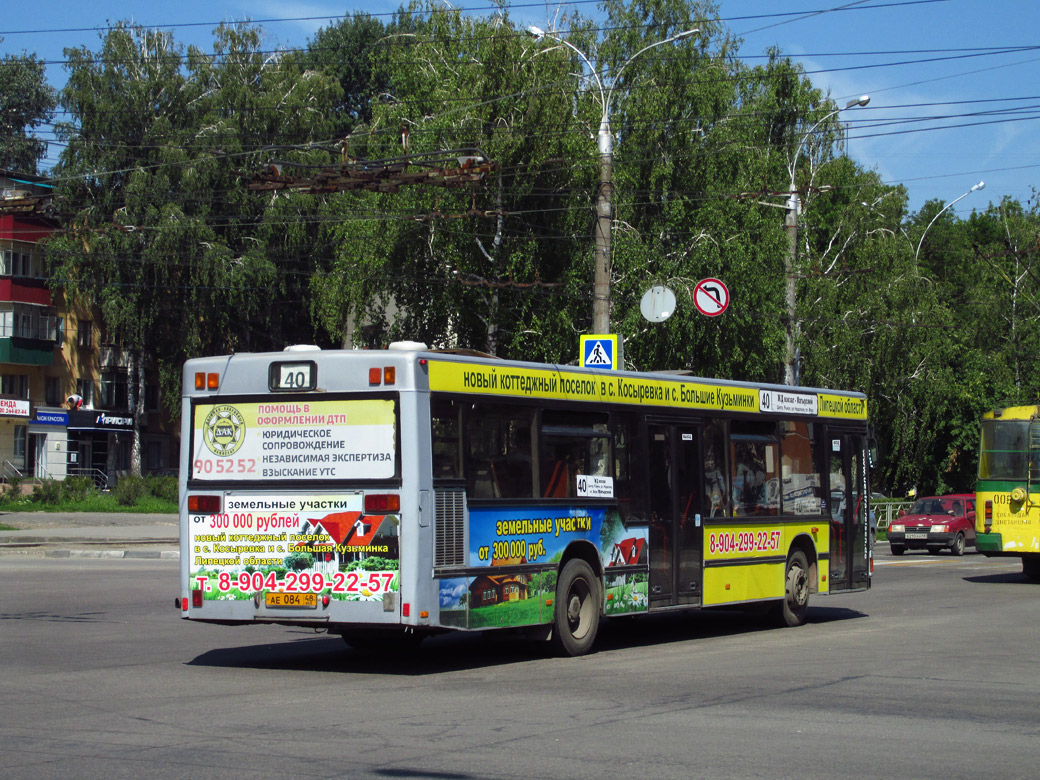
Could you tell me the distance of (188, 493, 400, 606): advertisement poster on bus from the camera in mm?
10867

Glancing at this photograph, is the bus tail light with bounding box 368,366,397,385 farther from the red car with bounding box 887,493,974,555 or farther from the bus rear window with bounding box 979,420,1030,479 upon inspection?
the red car with bounding box 887,493,974,555

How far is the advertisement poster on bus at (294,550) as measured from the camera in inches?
428

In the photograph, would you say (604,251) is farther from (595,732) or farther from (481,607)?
(595,732)

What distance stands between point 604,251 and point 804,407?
6068 mm

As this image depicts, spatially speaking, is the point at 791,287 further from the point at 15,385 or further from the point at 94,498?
the point at 15,385

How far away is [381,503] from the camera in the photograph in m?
10.9

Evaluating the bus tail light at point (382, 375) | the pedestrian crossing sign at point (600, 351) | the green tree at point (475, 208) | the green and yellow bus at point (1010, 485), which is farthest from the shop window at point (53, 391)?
the bus tail light at point (382, 375)

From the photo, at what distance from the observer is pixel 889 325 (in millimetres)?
47438

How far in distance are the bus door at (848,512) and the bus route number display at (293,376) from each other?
8.05 metres

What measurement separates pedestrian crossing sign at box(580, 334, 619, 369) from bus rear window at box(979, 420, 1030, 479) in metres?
8.34

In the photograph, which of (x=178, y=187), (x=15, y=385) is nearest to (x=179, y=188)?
(x=178, y=187)

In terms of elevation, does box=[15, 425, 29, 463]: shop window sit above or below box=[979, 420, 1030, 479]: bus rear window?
above

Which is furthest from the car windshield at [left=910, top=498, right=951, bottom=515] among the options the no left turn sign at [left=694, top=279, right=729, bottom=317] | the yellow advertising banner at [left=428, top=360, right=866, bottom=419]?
the yellow advertising banner at [left=428, top=360, right=866, bottom=419]

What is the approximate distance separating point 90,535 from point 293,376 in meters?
24.1
